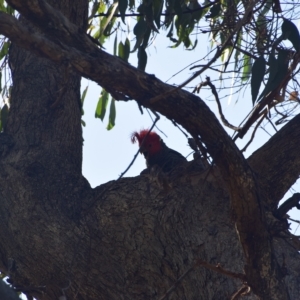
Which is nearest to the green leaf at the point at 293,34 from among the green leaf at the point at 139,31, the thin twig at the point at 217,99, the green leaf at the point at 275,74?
the green leaf at the point at 275,74

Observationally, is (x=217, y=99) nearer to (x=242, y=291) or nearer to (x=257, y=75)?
(x=257, y=75)

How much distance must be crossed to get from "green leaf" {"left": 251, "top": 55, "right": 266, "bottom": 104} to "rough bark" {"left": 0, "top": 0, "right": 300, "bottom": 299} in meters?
0.19

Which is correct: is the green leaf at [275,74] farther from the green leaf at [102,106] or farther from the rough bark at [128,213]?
the green leaf at [102,106]

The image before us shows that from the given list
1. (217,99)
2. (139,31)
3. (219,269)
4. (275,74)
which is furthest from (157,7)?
(219,269)

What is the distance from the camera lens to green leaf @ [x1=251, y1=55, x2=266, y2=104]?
2027mm

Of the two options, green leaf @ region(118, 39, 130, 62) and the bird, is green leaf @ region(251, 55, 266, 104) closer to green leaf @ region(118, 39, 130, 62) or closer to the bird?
green leaf @ region(118, 39, 130, 62)

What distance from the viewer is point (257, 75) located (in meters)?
2.04

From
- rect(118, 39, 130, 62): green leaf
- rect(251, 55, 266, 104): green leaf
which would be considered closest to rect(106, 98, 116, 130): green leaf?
rect(118, 39, 130, 62): green leaf

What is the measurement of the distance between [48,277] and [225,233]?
65 centimetres

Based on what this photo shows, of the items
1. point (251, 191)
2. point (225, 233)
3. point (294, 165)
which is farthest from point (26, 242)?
point (294, 165)

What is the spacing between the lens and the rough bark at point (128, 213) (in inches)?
74.7

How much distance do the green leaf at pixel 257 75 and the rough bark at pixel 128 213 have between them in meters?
0.19

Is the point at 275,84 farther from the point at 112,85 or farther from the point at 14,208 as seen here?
the point at 14,208

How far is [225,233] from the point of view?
7.27ft
